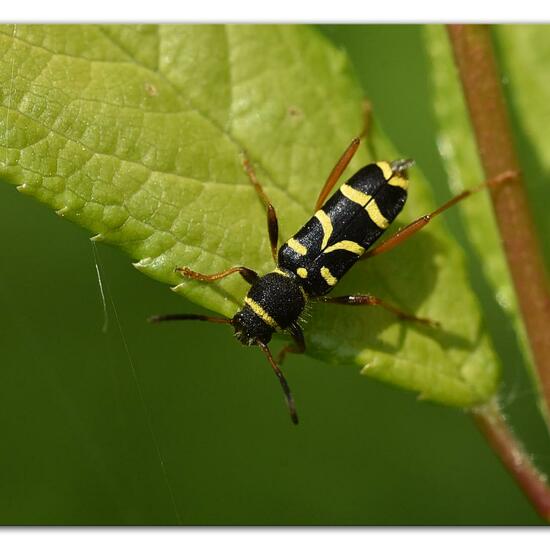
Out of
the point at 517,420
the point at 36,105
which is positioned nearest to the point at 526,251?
the point at 36,105

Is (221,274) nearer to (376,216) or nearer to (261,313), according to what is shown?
(261,313)

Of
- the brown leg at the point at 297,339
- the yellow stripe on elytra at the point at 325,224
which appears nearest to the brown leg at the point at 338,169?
the yellow stripe on elytra at the point at 325,224

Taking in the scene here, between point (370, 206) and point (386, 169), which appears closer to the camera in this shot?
point (386, 169)

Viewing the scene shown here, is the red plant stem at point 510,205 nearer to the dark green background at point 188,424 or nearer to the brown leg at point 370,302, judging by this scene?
the brown leg at point 370,302

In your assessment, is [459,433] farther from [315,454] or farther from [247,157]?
[247,157]

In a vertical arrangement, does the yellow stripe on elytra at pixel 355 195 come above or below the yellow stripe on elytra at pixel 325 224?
above

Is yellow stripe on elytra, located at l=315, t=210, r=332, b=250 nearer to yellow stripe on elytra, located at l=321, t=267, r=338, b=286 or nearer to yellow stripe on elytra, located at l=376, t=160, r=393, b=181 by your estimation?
yellow stripe on elytra, located at l=321, t=267, r=338, b=286

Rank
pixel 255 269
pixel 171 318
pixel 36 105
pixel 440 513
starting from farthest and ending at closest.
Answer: pixel 440 513 → pixel 171 318 → pixel 255 269 → pixel 36 105

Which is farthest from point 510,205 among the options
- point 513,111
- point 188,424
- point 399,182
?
point 188,424
